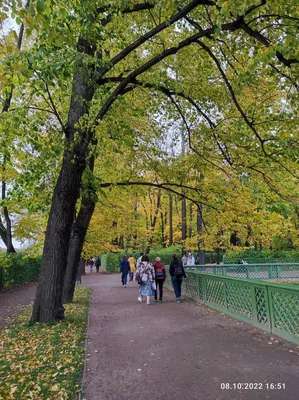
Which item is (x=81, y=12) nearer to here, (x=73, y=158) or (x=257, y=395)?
(x=73, y=158)

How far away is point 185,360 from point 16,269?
18369 mm

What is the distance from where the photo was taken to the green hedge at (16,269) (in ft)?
61.2

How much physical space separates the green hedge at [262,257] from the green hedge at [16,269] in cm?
1616

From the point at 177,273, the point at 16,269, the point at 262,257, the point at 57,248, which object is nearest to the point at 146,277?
the point at 177,273

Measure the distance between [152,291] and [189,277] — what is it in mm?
1649

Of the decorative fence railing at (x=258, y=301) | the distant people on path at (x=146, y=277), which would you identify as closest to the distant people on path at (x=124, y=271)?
the distant people on path at (x=146, y=277)

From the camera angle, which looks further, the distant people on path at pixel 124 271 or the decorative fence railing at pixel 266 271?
the decorative fence railing at pixel 266 271

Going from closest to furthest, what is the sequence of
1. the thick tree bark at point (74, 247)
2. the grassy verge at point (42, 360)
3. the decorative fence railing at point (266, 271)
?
the grassy verge at point (42, 360) < the thick tree bark at point (74, 247) < the decorative fence railing at point (266, 271)

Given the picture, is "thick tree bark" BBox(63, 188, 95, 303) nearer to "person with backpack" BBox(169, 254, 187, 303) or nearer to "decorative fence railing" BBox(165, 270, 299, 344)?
"person with backpack" BBox(169, 254, 187, 303)

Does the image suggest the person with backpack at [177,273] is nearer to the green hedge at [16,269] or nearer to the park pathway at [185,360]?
the park pathway at [185,360]

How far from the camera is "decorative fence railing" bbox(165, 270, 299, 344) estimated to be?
20.2 ft

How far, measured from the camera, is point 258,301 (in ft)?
24.2

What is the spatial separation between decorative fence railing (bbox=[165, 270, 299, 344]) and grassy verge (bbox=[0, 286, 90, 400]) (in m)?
3.77

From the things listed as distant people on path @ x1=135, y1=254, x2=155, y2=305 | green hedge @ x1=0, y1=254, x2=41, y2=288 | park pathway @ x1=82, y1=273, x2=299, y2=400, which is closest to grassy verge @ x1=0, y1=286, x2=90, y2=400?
park pathway @ x1=82, y1=273, x2=299, y2=400
